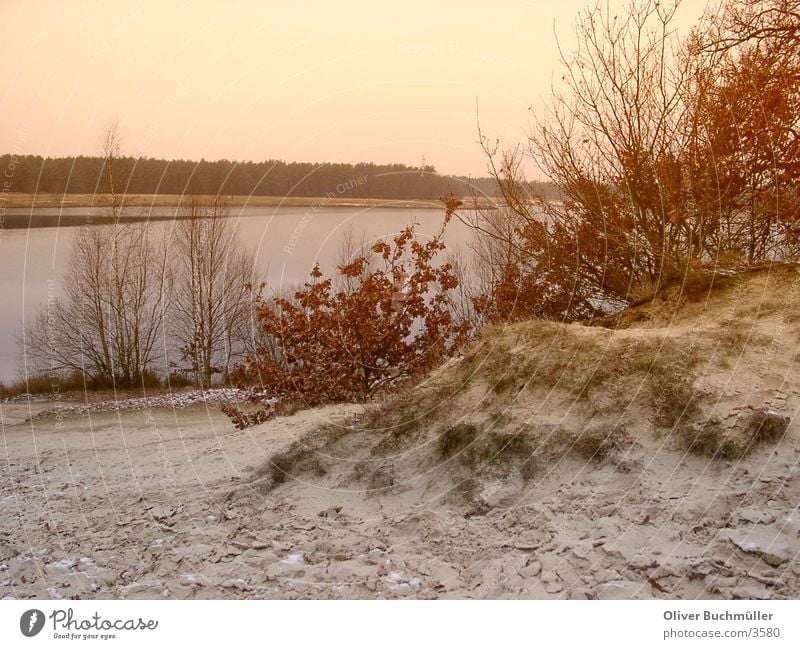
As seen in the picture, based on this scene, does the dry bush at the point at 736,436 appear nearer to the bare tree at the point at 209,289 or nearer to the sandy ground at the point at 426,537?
the sandy ground at the point at 426,537

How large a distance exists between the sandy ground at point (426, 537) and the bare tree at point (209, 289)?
1398 cm

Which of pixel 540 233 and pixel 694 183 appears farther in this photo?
pixel 540 233

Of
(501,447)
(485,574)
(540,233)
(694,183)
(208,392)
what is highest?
(694,183)

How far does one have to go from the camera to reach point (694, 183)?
9.14 metres

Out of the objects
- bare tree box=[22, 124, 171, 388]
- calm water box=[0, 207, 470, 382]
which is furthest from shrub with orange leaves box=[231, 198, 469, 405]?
bare tree box=[22, 124, 171, 388]

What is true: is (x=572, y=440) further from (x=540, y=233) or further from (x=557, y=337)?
(x=540, y=233)

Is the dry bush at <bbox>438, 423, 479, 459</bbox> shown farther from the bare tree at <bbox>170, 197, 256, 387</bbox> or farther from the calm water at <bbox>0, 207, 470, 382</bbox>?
the bare tree at <bbox>170, 197, 256, 387</bbox>

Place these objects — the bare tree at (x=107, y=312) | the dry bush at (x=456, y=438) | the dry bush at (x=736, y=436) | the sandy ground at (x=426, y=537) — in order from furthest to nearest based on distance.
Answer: the bare tree at (x=107, y=312)
the dry bush at (x=456, y=438)
the dry bush at (x=736, y=436)
the sandy ground at (x=426, y=537)

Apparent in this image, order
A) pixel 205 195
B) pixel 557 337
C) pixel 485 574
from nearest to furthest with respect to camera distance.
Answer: pixel 485 574, pixel 557 337, pixel 205 195

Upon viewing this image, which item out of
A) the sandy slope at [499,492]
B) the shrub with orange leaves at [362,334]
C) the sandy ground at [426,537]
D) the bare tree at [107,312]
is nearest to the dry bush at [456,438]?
the sandy slope at [499,492]

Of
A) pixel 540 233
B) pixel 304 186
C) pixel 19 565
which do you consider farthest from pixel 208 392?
pixel 19 565

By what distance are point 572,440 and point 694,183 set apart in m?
4.83

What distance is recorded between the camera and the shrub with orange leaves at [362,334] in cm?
1105

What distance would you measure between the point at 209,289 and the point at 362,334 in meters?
11.2
